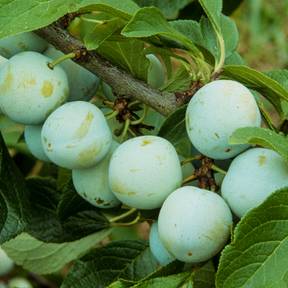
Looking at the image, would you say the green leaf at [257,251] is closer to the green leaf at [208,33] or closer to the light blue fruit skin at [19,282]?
the green leaf at [208,33]

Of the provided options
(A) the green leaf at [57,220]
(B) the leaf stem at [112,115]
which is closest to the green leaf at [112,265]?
(A) the green leaf at [57,220]

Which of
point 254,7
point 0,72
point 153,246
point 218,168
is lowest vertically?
point 254,7

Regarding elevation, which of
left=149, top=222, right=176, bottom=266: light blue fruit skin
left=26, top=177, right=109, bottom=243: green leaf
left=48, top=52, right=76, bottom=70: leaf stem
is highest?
left=48, top=52, right=76, bottom=70: leaf stem

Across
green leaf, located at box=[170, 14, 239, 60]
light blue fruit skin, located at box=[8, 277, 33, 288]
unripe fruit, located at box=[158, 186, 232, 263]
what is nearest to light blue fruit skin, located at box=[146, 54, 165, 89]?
green leaf, located at box=[170, 14, 239, 60]

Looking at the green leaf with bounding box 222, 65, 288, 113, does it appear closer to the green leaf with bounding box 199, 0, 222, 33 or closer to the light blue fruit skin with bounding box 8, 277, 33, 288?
the green leaf with bounding box 199, 0, 222, 33

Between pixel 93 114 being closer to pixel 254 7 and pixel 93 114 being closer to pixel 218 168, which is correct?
pixel 218 168

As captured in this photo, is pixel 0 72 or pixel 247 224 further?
pixel 0 72

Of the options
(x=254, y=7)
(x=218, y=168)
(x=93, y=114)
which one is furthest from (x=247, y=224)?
(x=254, y=7)
